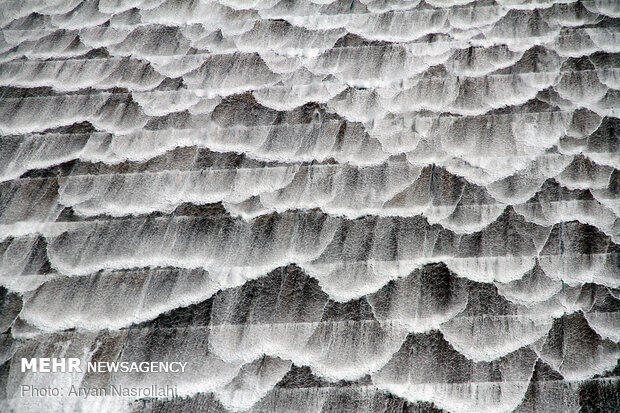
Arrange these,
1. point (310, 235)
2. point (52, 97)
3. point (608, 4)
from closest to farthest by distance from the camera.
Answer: point (310, 235) → point (608, 4) → point (52, 97)

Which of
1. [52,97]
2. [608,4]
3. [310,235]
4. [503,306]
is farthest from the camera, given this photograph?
[52,97]

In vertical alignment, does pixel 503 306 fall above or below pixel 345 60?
below

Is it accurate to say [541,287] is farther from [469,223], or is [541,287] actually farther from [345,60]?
[345,60]

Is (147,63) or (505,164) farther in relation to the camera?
(147,63)

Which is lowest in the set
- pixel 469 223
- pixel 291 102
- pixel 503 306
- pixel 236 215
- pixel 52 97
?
pixel 503 306

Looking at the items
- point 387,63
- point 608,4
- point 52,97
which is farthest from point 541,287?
point 52,97

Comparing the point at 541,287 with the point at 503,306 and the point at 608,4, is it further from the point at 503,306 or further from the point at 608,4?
the point at 608,4
